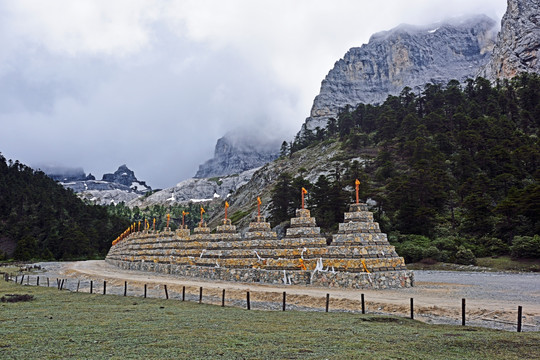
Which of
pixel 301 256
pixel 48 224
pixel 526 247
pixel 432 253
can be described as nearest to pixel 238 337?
pixel 301 256

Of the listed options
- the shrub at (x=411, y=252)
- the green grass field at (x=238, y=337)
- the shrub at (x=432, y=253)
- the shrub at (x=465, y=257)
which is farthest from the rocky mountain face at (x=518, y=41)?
the green grass field at (x=238, y=337)

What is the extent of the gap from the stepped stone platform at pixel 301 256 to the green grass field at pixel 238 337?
9.26 m

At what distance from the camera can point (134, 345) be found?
1102cm

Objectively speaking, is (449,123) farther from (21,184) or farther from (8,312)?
(21,184)

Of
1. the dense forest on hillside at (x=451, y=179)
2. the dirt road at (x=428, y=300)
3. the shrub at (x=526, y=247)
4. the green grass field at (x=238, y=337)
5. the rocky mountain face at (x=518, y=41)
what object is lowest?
the dirt road at (x=428, y=300)

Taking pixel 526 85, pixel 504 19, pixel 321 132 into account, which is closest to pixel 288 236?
pixel 526 85

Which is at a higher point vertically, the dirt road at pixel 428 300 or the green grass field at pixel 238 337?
the green grass field at pixel 238 337

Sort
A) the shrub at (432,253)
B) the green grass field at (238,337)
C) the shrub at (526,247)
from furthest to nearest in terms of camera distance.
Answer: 1. the shrub at (432,253)
2. the shrub at (526,247)
3. the green grass field at (238,337)

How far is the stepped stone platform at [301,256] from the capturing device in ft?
86.6

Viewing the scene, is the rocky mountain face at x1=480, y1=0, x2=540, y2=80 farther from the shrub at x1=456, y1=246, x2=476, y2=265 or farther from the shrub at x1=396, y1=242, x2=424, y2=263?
the shrub at x1=456, y1=246, x2=476, y2=265

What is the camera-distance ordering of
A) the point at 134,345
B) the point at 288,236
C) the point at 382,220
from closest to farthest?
the point at 134,345
the point at 288,236
the point at 382,220

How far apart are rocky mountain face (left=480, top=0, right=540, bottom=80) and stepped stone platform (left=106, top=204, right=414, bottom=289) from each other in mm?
151954

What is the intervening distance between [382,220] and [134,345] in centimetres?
5077

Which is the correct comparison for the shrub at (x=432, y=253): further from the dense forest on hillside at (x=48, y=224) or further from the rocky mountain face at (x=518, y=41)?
the rocky mountain face at (x=518, y=41)
